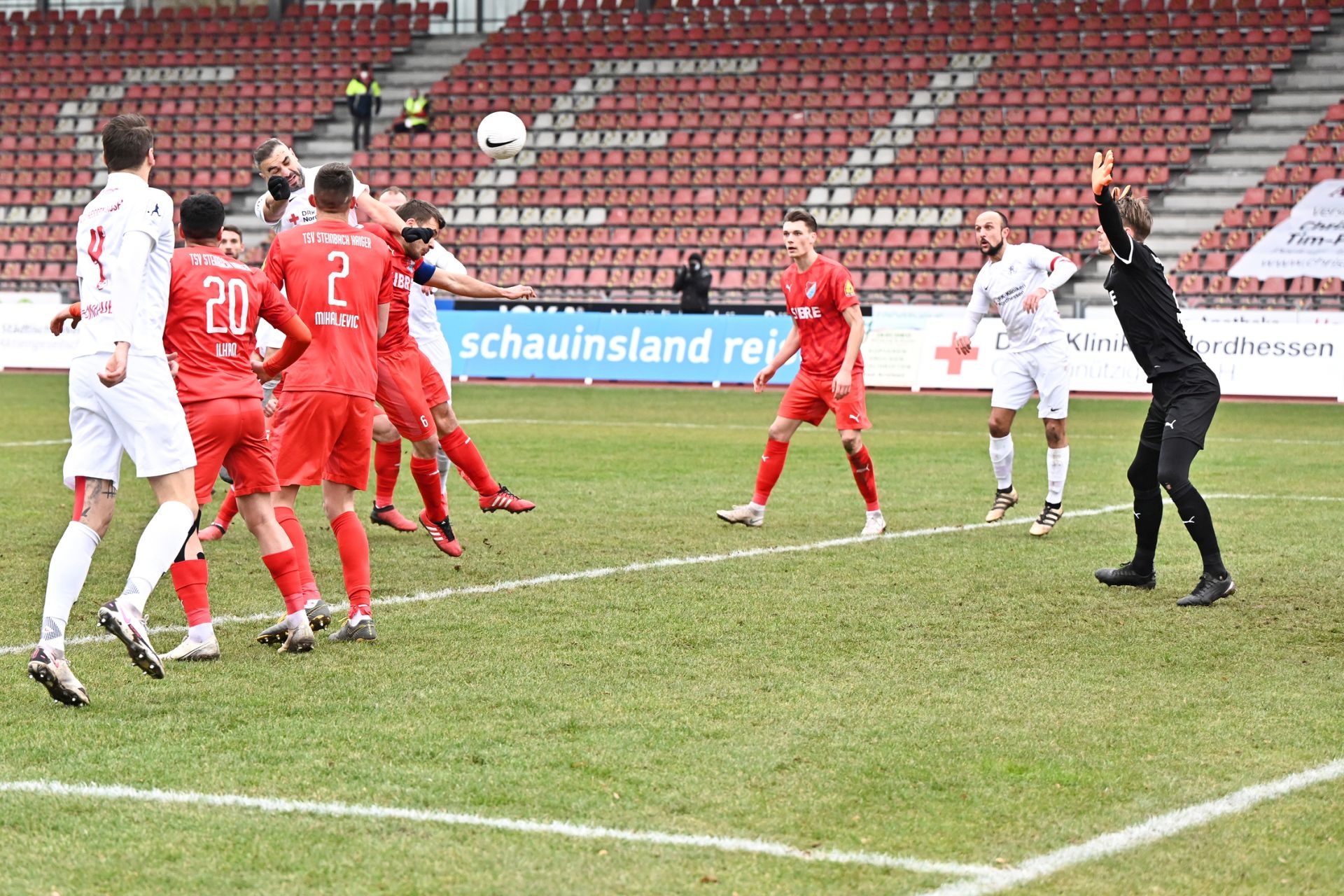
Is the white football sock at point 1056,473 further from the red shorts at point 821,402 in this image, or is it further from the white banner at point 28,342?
the white banner at point 28,342

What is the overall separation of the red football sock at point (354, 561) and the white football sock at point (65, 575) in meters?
1.35

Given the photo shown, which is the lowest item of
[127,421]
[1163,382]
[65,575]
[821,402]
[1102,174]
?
[65,575]

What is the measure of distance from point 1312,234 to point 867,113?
9188 millimetres

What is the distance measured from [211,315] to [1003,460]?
22.1 feet

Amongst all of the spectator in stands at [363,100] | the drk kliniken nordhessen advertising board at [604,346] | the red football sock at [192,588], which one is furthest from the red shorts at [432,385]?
the spectator in stands at [363,100]

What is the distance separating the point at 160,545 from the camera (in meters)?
6.19

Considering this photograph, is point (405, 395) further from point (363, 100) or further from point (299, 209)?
point (363, 100)

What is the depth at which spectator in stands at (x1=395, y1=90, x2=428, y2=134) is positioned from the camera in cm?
3588

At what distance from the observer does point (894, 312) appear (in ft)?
83.0

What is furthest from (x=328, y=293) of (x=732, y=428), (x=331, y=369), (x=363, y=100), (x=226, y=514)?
(x=363, y=100)

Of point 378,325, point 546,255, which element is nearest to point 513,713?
point 378,325

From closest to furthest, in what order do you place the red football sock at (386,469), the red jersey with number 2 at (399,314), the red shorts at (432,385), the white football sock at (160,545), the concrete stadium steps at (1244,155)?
1. the white football sock at (160,545)
2. the red jersey with number 2 at (399,314)
3. the red shorts at (432,385)
4. the red football sock at (386,469)
5. the concrete stadium steps at (1244,155)

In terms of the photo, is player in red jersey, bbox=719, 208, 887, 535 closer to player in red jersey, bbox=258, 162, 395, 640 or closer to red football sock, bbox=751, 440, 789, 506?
red football sock, bbox=751, 440, 789, 506

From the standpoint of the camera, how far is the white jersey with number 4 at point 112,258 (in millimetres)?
5945
